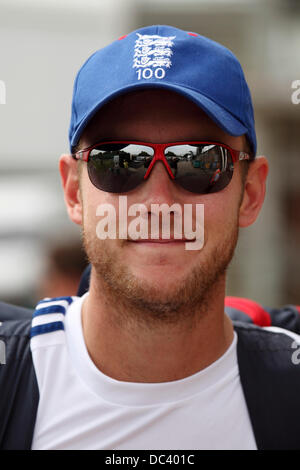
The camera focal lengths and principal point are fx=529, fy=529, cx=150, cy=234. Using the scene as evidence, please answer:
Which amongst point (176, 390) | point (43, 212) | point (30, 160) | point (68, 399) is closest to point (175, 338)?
point (176, 390)

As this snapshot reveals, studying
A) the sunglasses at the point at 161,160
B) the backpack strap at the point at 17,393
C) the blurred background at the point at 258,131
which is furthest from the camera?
the blurred background at the point at 258,131

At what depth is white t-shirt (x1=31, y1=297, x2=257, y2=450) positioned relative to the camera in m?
1.80

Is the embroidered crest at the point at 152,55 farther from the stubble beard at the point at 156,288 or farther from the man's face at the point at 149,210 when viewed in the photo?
the stubble beard at the point at 156,288

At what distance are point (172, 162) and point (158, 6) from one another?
650 cm

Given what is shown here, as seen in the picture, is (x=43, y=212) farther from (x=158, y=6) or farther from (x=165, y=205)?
(x=165, y=205)

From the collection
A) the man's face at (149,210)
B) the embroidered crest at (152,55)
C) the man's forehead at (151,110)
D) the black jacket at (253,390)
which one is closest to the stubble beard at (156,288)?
the man's face at (149,210)

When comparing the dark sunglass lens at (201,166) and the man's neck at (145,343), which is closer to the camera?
the dark sunglass lens at (201,166)

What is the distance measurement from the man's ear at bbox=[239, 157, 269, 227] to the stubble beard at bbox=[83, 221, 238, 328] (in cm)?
18

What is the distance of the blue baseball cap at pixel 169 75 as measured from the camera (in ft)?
6.03

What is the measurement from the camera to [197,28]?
7.62 meters

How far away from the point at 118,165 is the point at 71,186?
1.39 ft

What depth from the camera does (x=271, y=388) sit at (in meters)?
1.94

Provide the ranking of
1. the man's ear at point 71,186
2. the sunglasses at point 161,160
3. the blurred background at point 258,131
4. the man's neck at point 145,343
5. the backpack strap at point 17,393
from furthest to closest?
1. the blurred background at point 258,131
2. the man's ear at point 71,186
3. the man's neck at point 145,343
4. the sunglasses at point 161,160
5. the backpack strap at point 17,393

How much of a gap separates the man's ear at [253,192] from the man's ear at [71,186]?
67 centimetres
